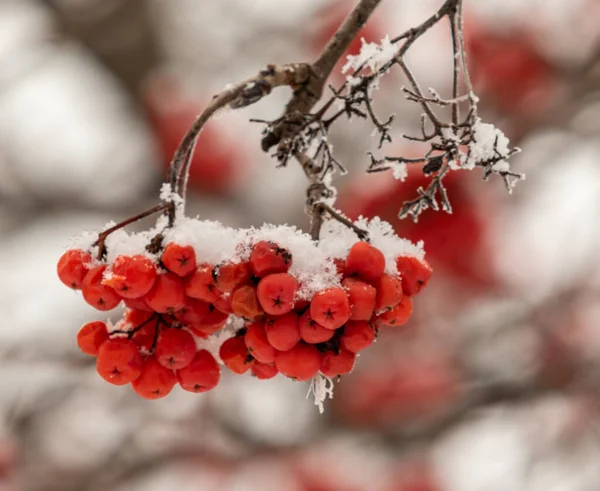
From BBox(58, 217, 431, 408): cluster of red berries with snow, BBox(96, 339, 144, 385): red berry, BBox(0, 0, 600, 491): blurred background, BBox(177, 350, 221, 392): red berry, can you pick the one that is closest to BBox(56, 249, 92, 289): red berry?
BBox(58, 217, 431, 408): cluster of red berries with snow

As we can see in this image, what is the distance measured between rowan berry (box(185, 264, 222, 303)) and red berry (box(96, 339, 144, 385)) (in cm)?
18

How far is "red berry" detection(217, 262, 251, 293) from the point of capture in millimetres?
1047

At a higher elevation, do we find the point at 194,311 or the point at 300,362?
the point at 194,311

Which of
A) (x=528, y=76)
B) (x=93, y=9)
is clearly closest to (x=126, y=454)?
(x=93, y=9)

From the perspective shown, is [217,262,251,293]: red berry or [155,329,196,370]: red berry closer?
[217,262,251,293]: red berry

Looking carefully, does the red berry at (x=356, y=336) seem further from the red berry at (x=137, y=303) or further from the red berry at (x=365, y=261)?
the red berry at (x=137, y=303)

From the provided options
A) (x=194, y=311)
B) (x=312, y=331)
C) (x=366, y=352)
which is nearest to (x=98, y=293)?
(x=194, y=311)

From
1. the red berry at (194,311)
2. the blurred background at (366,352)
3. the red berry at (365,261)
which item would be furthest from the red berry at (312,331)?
the blurred background at (366,352)

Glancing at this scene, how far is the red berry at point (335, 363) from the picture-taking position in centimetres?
105

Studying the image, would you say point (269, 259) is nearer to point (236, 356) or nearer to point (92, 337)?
point (236, 356)

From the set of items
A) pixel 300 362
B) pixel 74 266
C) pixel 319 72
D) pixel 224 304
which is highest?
pixel 319 72

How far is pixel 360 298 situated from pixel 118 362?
1.52ft

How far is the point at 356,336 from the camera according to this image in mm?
1040

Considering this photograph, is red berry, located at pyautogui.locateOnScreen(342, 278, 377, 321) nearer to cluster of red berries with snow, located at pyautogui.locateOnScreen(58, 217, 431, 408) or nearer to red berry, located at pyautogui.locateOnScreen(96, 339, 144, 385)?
cluster of red berries with snow, located at pyautogui.locateOnScreen(58, 217, 431, 408)
